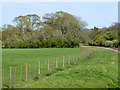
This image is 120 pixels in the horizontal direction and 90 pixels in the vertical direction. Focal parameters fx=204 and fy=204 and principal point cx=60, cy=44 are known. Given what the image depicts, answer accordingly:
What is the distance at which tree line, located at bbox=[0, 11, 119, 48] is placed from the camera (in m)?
70.6

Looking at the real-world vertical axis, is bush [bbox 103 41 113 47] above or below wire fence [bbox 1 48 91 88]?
above

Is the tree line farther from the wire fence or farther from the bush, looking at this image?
the wire fence

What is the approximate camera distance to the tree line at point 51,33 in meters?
70.6

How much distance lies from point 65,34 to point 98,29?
4728cm

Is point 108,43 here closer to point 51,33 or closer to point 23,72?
point 51,33

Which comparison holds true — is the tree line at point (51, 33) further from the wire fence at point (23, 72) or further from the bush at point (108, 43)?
the wire fence at point (23, 72)

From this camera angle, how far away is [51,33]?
74.0 m

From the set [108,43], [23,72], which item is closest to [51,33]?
[108,43]

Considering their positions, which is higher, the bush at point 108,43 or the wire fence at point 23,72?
the bush at point 108,43

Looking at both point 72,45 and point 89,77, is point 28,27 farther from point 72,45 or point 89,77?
point 89,77

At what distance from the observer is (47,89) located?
8664mm

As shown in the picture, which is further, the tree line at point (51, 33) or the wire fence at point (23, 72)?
the tree line at point (51, 33)

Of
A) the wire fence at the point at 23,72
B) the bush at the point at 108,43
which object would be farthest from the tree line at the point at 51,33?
the wire fence at the point at 23,72

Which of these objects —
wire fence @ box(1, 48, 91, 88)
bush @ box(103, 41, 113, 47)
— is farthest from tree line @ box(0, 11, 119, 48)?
wire fence @ box(1, 48, 91, 88)
